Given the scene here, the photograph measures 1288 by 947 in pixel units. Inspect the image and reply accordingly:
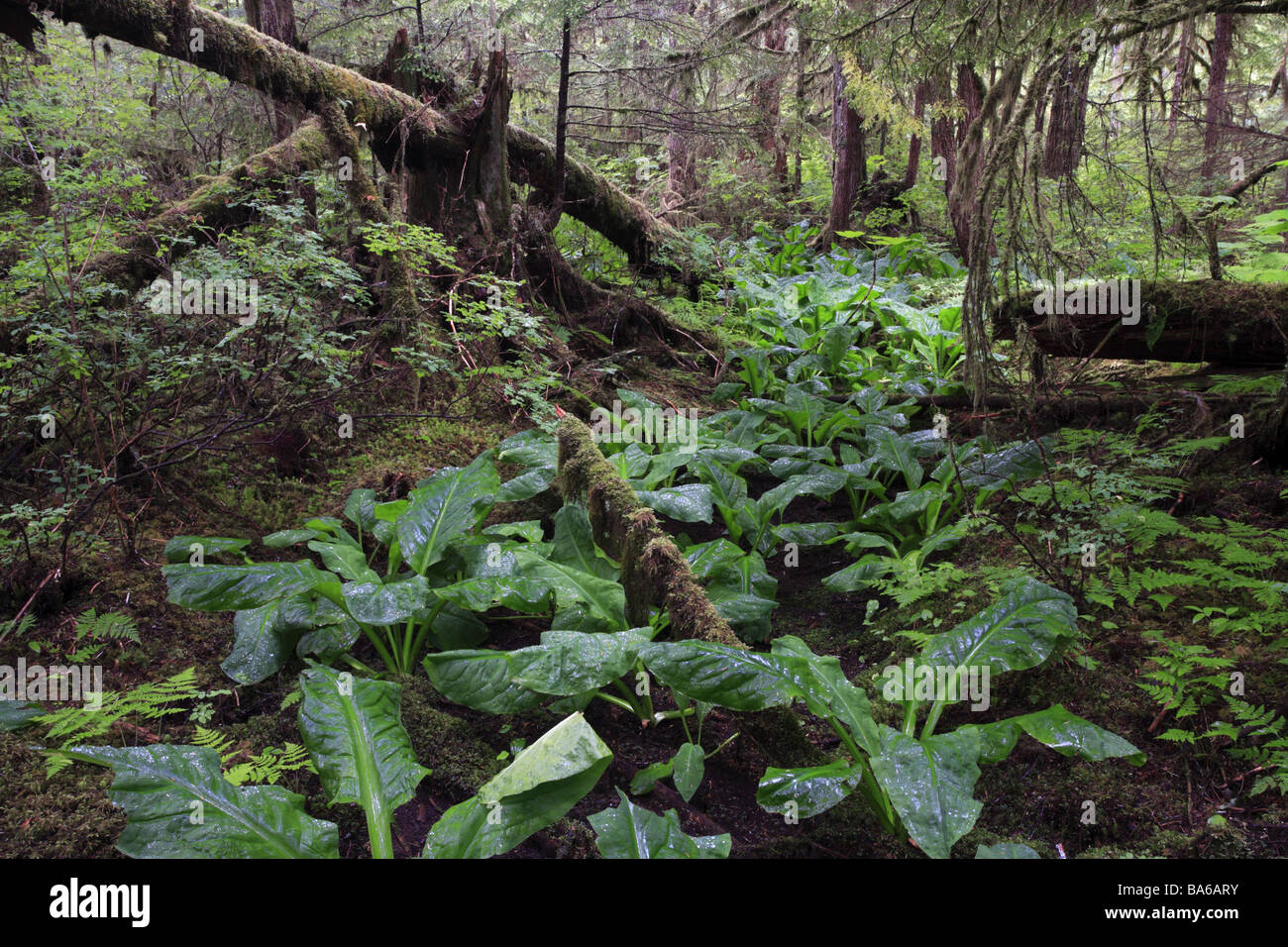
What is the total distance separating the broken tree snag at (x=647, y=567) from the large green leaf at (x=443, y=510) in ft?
1.48

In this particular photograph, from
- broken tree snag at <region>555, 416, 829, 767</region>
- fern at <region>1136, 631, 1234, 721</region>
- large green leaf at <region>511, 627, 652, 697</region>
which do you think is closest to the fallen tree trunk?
broken tree snag at <region>555, 416, 829, 767</region>

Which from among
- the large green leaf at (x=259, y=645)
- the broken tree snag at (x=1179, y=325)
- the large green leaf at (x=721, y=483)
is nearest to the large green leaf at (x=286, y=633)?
the large green leaf at (x=259, y=645)

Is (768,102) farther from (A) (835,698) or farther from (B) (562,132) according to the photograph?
(A) (835,698)

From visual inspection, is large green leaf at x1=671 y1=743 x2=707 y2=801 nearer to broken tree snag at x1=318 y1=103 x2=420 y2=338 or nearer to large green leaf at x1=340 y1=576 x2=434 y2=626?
large green leaf at x1=340 y1=576 x2=434 y2=626

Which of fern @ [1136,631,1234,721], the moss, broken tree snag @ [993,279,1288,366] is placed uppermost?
broken tree snag @ [993,279,1288,366]

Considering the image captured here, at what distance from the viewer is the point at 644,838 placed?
6.04 ft

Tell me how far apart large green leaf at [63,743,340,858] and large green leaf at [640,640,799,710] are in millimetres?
982

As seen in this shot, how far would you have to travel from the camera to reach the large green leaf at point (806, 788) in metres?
2.00

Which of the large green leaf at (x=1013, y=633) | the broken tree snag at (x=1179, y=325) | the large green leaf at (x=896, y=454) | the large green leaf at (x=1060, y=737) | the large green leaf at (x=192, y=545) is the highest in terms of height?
the broken tree snag at (x=1179, y=325)

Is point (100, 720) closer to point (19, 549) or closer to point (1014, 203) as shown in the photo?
point (19, 549)

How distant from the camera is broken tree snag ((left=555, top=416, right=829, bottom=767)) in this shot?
2367 mm

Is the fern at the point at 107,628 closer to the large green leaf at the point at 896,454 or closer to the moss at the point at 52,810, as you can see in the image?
the moss at the point at 52,810

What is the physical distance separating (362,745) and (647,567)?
3.98 ft

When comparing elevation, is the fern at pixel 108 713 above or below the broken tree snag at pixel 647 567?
below
